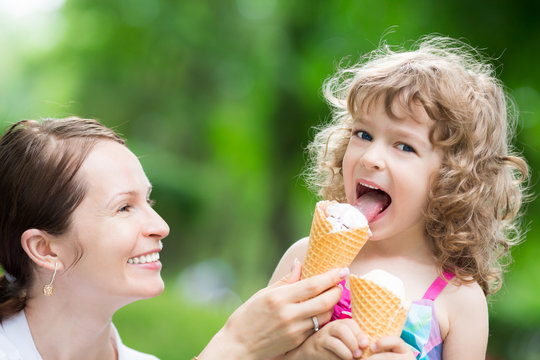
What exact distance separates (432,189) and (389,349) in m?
0.64

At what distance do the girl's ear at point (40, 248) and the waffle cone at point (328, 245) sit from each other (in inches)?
36.8

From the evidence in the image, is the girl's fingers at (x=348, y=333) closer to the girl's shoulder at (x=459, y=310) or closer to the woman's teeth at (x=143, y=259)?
the girl's shoulder at (x=459, y=310)

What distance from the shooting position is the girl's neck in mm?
2297

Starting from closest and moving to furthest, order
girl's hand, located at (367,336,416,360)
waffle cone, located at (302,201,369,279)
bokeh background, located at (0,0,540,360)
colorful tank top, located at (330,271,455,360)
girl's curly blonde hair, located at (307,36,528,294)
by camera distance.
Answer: girl's hand, located at (367,336,416,360) → waffle cone, located at (302,201,369,279) → colorful tank top, located at (330,271,455,360) → girl's curly blonde hair, located at (307,36,528,294) → bokeh background, located at (0,0,540,360)

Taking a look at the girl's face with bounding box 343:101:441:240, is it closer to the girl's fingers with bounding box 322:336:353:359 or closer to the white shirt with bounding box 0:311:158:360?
the girl's fingers with bounding box 322:336:353:359

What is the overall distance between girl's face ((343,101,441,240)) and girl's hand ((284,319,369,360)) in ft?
1.29

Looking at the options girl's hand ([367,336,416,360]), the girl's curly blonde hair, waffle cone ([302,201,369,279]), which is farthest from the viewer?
the girl's curly blonde hair

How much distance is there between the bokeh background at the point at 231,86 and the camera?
680cm

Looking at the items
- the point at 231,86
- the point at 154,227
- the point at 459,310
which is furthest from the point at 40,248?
the point at 231,86

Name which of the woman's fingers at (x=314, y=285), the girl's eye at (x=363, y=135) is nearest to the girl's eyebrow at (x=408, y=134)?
the girl's eye at (x=363, y=135)

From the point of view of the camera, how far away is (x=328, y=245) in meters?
2.00

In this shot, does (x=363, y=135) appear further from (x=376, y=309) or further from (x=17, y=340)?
(x=17, y=340)

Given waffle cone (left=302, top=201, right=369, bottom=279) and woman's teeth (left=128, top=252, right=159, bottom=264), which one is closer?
waffle cone (left=302, top=201, right=369, bottom=279)

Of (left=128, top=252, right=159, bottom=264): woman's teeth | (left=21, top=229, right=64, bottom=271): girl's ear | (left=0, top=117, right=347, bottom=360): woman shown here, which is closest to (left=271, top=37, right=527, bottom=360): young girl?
(left=0, top=117, right=347, bottom=360): woman
